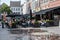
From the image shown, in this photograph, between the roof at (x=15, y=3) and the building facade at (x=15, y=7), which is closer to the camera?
the building facade at (x=15, y=7)

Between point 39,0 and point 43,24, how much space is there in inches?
1233

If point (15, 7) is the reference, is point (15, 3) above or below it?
above

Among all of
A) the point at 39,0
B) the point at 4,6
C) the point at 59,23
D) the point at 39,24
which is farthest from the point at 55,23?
the point at 4,6

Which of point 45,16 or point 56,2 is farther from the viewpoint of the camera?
point 45,16

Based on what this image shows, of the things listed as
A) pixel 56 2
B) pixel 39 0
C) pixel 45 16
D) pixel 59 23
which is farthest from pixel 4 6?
pixel 59 23

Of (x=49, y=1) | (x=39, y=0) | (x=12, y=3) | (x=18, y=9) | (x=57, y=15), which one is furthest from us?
(x=12, y=3)

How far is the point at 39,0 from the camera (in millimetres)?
73125

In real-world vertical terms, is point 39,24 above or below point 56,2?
below

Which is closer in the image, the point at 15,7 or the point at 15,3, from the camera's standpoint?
the point at 15,7

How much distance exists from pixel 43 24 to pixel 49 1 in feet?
58.5

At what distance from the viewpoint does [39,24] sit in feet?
139

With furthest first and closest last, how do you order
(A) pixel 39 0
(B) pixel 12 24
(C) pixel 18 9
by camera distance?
(C) pixel 18 9
(A) pixel 39 0
(B) pixel 12 24

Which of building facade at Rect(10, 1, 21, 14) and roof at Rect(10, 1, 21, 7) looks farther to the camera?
roof at Rect(10, 1, 21, 7)

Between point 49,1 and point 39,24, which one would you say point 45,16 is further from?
point 39,24
